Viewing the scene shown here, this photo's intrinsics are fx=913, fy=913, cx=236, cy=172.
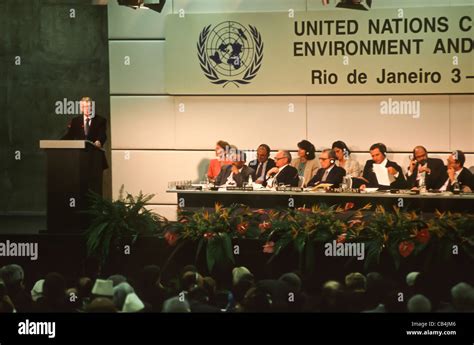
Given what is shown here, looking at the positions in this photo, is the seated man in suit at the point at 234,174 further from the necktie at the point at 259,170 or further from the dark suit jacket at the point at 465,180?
the dark suit jacket at the point at 465,180

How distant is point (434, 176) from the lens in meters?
8.29

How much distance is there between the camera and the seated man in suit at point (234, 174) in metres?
8.71

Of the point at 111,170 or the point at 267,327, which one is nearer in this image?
the point at 267,327

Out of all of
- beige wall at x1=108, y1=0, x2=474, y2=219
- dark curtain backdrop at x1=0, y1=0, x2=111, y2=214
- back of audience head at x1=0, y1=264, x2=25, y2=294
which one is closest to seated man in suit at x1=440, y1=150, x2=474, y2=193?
beige wall at x1=108, y1=0, x2=474, y2=219

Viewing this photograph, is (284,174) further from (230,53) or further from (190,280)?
(190,280)

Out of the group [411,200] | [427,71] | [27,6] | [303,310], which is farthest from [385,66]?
[303,310]

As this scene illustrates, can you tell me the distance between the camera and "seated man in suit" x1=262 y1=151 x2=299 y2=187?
8.54 m

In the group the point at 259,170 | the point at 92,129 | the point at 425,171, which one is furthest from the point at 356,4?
the point at 92,129

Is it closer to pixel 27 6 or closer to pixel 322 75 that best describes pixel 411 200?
pixel 322 75

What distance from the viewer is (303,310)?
5.39 meters

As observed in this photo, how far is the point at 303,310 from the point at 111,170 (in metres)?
5.15

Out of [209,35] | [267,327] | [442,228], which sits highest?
[209,35]

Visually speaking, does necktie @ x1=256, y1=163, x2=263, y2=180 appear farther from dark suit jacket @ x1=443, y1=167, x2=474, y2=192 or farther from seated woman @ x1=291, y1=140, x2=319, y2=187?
dark suit jacket @ x1=443, y1=167, x2=474, y2=192

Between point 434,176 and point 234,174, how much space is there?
1.88 metres
